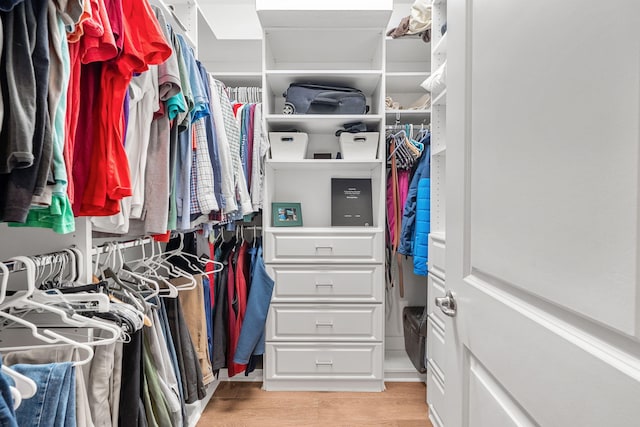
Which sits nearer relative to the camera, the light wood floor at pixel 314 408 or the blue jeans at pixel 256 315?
the light wood floor at pixel 314 408

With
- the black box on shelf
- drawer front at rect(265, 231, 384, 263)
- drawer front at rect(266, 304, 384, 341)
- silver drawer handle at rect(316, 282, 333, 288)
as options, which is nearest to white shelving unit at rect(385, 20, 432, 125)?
the black box on shelf

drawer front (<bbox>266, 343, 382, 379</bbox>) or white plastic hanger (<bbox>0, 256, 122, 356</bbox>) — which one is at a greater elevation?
white plastic hanger (<bbox>0, 256, 122, 356</bbox>)

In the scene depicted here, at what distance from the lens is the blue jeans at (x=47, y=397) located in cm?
65

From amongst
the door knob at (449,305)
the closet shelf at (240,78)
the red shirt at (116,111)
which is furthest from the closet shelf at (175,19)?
the door knob at (449,305)

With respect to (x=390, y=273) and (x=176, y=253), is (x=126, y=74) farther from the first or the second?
(x=390, y=273)

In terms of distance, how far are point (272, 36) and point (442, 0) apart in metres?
0.98

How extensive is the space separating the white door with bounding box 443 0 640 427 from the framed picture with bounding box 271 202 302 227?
165 cm

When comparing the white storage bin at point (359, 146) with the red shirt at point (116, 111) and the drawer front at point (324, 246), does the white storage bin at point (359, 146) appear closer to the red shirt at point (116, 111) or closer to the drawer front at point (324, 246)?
the drawer front at point (324, 246)

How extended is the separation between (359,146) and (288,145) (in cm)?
44

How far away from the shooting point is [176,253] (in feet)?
5.62

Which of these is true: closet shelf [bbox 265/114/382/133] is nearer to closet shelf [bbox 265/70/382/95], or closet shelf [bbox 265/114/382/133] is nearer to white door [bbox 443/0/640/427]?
closet shelf [bbox 265/70/382/95]

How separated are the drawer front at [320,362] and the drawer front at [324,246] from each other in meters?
0.53

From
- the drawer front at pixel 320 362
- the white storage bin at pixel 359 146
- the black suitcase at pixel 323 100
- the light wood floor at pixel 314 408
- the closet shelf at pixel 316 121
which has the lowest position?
the light wood floor at pixel 314 408

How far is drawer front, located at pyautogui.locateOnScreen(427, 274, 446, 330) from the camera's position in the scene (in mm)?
1794
